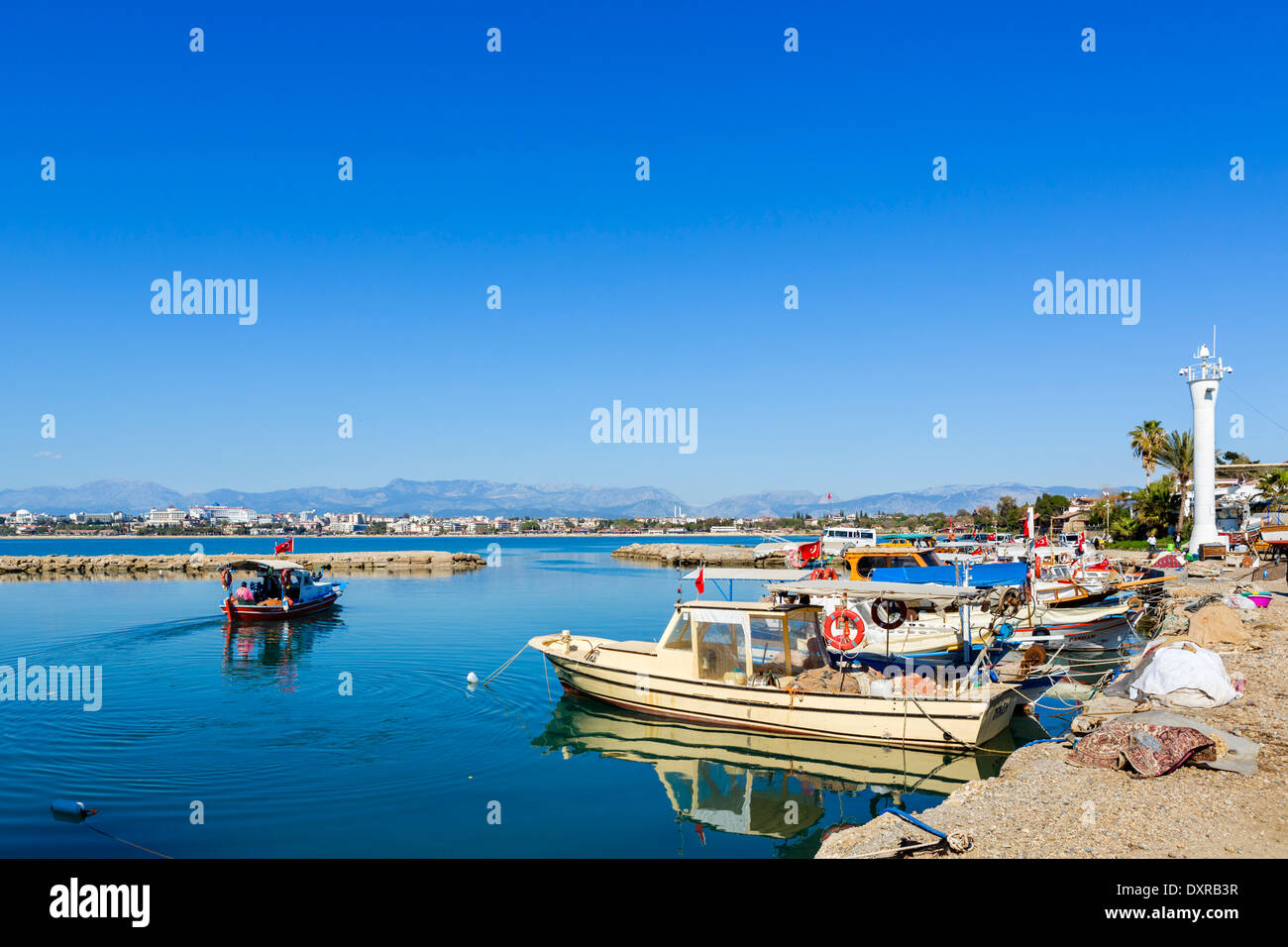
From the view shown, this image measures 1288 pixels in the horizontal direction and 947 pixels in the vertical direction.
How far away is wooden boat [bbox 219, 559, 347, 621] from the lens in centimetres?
3316

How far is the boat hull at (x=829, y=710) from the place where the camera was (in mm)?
14516

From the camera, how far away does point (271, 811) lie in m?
11.8

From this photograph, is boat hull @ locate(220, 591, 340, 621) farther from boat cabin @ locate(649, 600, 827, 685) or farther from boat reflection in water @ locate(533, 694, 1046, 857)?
boat cabin @ locate(649, 600, 827, 685)

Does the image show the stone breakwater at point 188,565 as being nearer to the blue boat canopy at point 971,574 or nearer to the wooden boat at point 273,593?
the wooden boat at point 273,593

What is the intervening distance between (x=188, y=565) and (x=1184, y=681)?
8189 cm

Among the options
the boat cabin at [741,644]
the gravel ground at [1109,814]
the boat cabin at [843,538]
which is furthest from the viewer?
the boat cabin at [843,538]

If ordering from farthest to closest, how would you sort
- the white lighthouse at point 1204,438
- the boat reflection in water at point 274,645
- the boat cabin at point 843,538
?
the boat cabin at point 843,538 < the white lighthouse at point 1204,438 < the boat reflection in water at point 274,645

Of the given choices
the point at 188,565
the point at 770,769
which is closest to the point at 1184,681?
the point at 770,769

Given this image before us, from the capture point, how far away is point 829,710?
14992 mm

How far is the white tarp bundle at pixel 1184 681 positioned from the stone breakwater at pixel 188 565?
66.7 metres

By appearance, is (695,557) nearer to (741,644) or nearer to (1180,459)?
(1180,459)

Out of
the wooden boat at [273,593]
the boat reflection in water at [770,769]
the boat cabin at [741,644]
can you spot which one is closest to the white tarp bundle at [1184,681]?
the boat reflection in water at [770,769]

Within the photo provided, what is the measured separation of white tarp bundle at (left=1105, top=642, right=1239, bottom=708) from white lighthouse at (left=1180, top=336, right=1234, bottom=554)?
43.4 meters
